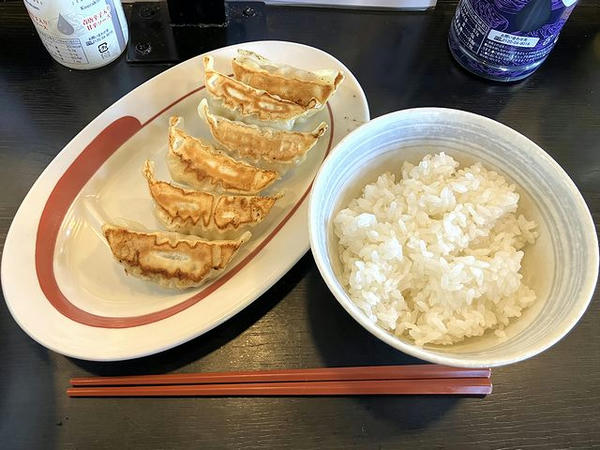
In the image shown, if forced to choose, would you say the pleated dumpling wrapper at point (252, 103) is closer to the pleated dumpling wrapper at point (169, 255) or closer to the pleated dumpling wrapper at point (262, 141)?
the pleated dumpling wrapper at point (262, 141)

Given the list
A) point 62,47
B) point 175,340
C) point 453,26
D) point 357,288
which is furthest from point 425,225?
point 62,47

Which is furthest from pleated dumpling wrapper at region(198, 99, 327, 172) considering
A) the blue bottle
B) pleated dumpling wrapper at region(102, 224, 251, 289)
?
the blue bottle

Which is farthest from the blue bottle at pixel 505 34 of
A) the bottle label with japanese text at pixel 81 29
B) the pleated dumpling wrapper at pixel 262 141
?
the bottle label with japanese text at pixel 81 29

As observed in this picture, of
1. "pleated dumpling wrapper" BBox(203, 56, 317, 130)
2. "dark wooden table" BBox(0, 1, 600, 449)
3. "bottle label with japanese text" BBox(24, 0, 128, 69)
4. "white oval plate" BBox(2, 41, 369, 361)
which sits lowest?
"dark wooden table" BBox(0, 1, 600, 449)

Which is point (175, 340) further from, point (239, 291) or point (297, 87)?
point (297, 87)

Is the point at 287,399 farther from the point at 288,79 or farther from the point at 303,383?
the point at 288,79

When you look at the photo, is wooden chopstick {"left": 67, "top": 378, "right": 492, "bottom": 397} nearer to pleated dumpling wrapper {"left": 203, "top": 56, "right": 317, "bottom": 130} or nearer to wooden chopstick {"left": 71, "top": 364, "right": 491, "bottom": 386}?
wooden chopstick {"left": 71, "top": 364, "right": 491, "bottom": 386}
